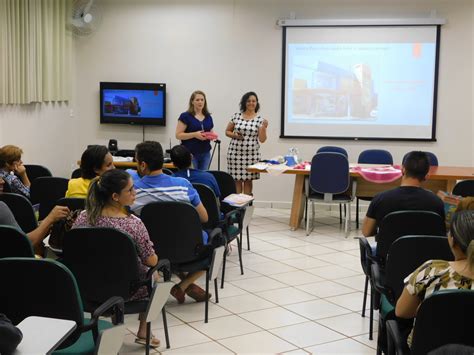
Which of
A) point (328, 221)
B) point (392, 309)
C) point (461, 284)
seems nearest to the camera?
point (461, 284)

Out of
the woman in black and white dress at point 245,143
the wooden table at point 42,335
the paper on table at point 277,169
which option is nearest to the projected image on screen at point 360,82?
the woman in black and white dress at point 245,143

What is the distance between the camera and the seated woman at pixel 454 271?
261cm

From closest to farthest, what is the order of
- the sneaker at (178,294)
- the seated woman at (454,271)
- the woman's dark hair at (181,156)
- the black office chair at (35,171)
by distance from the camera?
1. the seated woman at (454,271)
2. the sneaker at (178,294)
3. the woman's dark hair at (181,156)
4. the black office chair at (35,171)

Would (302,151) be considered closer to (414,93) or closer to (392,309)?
(414,93)

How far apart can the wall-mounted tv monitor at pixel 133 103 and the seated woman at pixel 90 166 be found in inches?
195

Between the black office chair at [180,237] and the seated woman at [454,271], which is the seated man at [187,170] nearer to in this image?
the black office chair at [180,237]

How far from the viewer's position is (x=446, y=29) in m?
8.77

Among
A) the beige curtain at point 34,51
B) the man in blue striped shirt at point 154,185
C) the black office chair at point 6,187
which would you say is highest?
the beige curtain at point 34,51

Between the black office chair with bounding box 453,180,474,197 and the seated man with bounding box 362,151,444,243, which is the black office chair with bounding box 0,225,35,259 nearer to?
the seated man with bounding box 362,151,444,243

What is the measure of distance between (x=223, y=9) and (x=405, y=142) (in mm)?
3061

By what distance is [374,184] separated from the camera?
25.5 feet

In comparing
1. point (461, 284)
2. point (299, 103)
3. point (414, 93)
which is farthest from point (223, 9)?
point (461, 284)

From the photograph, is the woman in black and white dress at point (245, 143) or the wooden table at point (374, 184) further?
the woman in black and white dress at point (245, 143)

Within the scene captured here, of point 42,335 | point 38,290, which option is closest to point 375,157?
point 38,290
